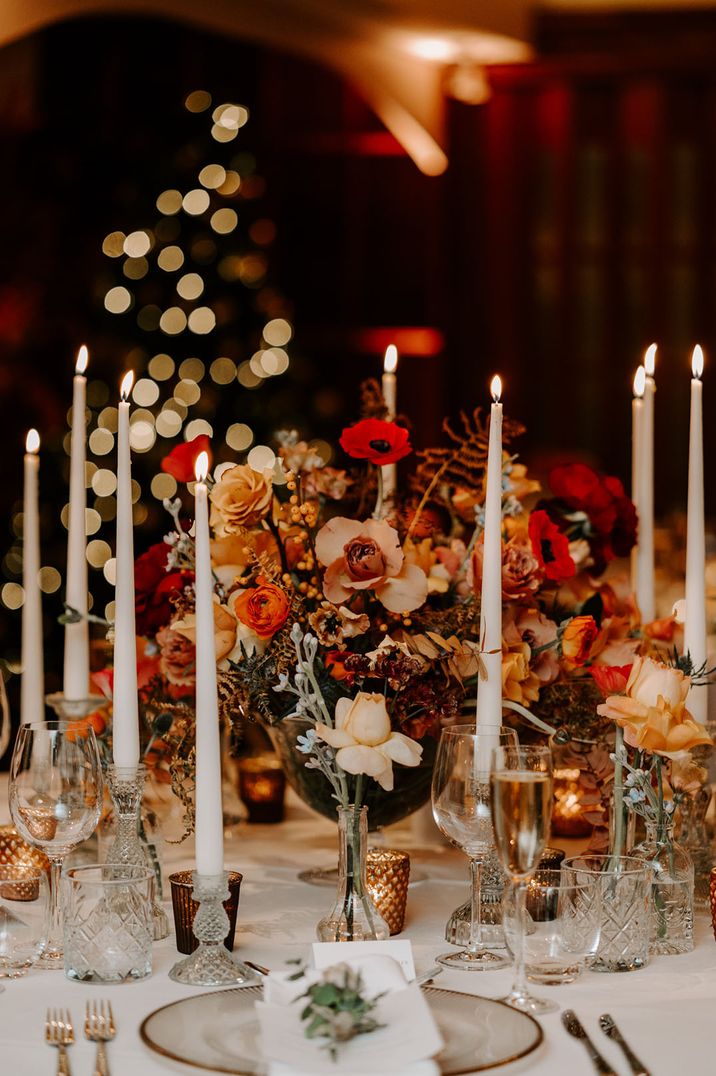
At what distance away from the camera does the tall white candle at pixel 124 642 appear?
1.33 m

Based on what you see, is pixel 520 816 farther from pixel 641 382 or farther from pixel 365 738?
pixel 641 382

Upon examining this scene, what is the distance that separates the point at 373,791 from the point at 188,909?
0.94 ft

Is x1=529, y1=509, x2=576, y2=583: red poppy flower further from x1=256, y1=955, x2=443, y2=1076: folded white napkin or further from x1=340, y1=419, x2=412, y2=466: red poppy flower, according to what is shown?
x1=256, y1=955, x2=443, y2=1076: folded white napkin

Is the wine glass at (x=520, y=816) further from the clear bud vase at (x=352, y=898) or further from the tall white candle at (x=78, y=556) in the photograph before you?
the tall white candle at (x=78, y=556)

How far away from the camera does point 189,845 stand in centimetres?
174

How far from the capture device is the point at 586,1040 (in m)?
1.07

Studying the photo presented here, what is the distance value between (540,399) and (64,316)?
5.88 feet

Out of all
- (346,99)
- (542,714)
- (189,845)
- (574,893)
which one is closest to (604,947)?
(574,893)

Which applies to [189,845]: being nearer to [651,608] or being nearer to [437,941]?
[437,941]

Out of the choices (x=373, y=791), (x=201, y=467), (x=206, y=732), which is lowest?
(x=373, y=791)

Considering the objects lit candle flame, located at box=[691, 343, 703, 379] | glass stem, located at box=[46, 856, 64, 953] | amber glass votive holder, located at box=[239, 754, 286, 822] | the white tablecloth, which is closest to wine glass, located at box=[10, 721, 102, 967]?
glass stem, located at box=[46, 856, 64, 953]

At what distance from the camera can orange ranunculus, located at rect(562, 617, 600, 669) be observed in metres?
1.44

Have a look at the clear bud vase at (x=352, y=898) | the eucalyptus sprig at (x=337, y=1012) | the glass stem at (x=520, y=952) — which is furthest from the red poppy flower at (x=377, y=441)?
the eucalyptus sprig at (x=337, y=1012)

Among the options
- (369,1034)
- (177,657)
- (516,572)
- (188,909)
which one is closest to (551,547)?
(516,572)
